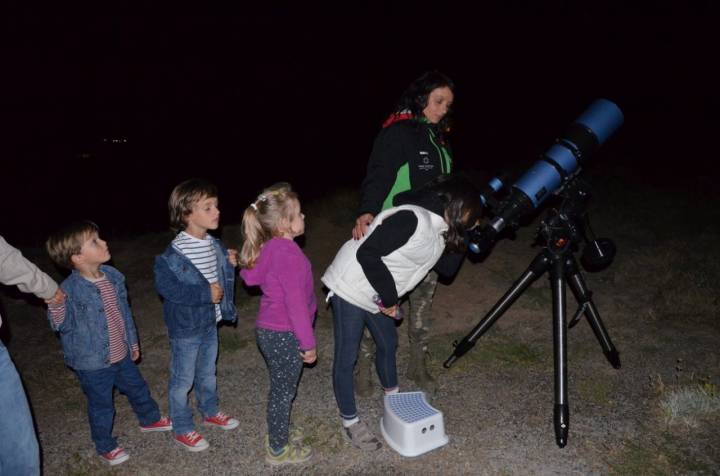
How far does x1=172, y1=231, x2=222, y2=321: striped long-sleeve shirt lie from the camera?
310 centimetres

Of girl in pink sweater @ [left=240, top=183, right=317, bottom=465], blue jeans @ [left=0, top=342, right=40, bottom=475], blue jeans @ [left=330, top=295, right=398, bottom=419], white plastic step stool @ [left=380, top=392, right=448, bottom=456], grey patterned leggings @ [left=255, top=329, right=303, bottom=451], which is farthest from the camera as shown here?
white plastic step stool @ [left=380, top=392, right=448, bottom=456]

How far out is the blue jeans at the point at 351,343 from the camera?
309 centimetres

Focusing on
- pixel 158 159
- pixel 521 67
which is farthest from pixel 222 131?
pixel 521 67

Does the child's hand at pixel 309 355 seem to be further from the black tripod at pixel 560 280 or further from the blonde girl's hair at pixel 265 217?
the black tripod at pixel 560 280

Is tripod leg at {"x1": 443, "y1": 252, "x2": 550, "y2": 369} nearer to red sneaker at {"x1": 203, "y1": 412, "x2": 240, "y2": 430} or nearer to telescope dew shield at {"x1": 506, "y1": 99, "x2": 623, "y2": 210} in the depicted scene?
telescope dew shield at {"x1": 506, "y1": 99, "x2": 623, "y2": 210}

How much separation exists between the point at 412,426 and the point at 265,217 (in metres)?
1.57

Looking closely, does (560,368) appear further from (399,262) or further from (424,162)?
(424,162)

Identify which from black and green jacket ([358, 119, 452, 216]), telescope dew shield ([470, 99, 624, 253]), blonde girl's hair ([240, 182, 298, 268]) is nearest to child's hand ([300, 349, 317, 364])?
blonde girl's hair ([240, 182, 298, 268])

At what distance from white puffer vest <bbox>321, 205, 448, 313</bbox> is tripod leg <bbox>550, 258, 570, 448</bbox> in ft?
3.01

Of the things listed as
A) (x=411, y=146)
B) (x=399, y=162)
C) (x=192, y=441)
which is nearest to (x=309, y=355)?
(x=192, y=441)

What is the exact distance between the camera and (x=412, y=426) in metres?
3.16

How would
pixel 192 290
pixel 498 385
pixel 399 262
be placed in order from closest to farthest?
pixel 399 262 < pixel 192 290 < pixel 498 385

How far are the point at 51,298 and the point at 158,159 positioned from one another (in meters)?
19.0

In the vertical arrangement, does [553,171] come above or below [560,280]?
above
